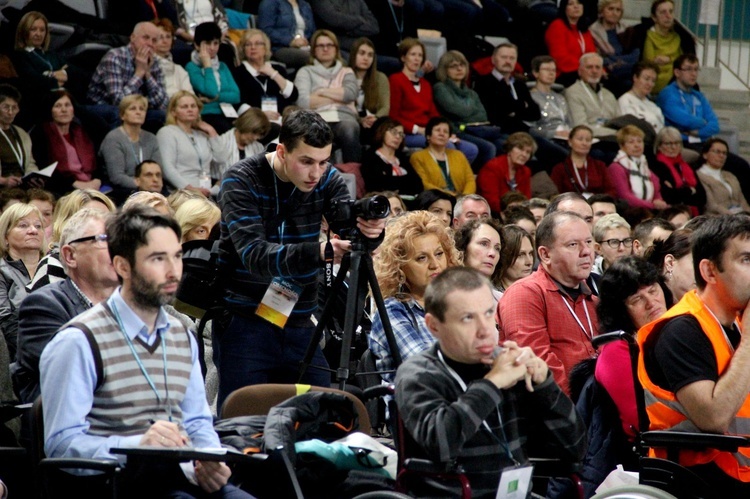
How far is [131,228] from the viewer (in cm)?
277

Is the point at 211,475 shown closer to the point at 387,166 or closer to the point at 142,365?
the point at 142,365

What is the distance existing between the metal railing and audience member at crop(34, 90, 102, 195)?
7.04 metres

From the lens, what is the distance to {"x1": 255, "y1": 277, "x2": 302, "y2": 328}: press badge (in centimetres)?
361

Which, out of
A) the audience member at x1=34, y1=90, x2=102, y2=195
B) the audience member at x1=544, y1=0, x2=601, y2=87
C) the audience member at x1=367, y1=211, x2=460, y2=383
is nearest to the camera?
the audience member at x1=367, y1=211, x2=460, y2=383

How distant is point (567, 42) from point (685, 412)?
782 centimetres

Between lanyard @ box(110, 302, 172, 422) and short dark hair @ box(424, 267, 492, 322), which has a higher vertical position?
short dark hair @ box(424, 267, 492, 322)

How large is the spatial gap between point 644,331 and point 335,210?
117cm

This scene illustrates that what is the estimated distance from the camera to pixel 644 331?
10.4ft

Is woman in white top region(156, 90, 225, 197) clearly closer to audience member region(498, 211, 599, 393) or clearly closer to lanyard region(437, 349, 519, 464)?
audience member region(498, 211, 599, 393)

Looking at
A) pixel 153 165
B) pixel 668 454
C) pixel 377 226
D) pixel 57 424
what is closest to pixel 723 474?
pixel 668 454

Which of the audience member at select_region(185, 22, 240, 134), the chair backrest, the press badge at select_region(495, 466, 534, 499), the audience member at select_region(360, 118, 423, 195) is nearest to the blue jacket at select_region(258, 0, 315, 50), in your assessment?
the audience member at select_region(185, 22, 240, 134)

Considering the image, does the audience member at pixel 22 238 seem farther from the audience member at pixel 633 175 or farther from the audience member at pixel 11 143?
the audience member at pixel 633 175

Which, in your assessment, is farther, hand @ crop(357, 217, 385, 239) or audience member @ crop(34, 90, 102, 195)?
audience member @ crop(34, 90, 102, 195)

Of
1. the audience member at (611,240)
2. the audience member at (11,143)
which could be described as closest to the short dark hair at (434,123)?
→ the audience member at (611,240)
